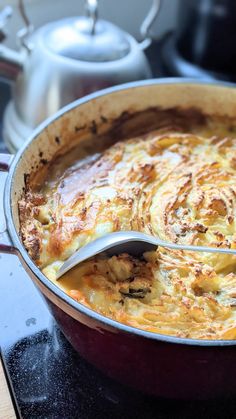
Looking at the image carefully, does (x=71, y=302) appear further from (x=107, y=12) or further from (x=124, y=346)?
(x=107, y=12)

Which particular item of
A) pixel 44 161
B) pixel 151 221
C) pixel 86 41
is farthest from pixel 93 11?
pixel 151 221

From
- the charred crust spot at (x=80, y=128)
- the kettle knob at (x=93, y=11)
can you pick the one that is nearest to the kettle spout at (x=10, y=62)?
the kettle knob at (x=93, y=11)

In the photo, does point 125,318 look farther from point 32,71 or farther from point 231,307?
point 32,71

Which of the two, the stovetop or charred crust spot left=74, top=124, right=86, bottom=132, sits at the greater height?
charred crust spot left=74, top=124, right=86, bottom=132

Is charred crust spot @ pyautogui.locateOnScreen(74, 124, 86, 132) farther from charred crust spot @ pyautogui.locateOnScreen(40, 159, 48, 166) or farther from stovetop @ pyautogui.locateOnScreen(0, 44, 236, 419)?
stovetop @ pyautogui.locateOnScreen(0, 44, 236, 419)

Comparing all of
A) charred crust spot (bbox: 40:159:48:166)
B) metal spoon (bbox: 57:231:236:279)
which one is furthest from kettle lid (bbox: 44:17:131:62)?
metal spoon (bbox: 57:231:236:279)

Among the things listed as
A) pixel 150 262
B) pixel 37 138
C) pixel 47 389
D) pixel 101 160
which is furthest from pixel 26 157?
pixel 47 389
